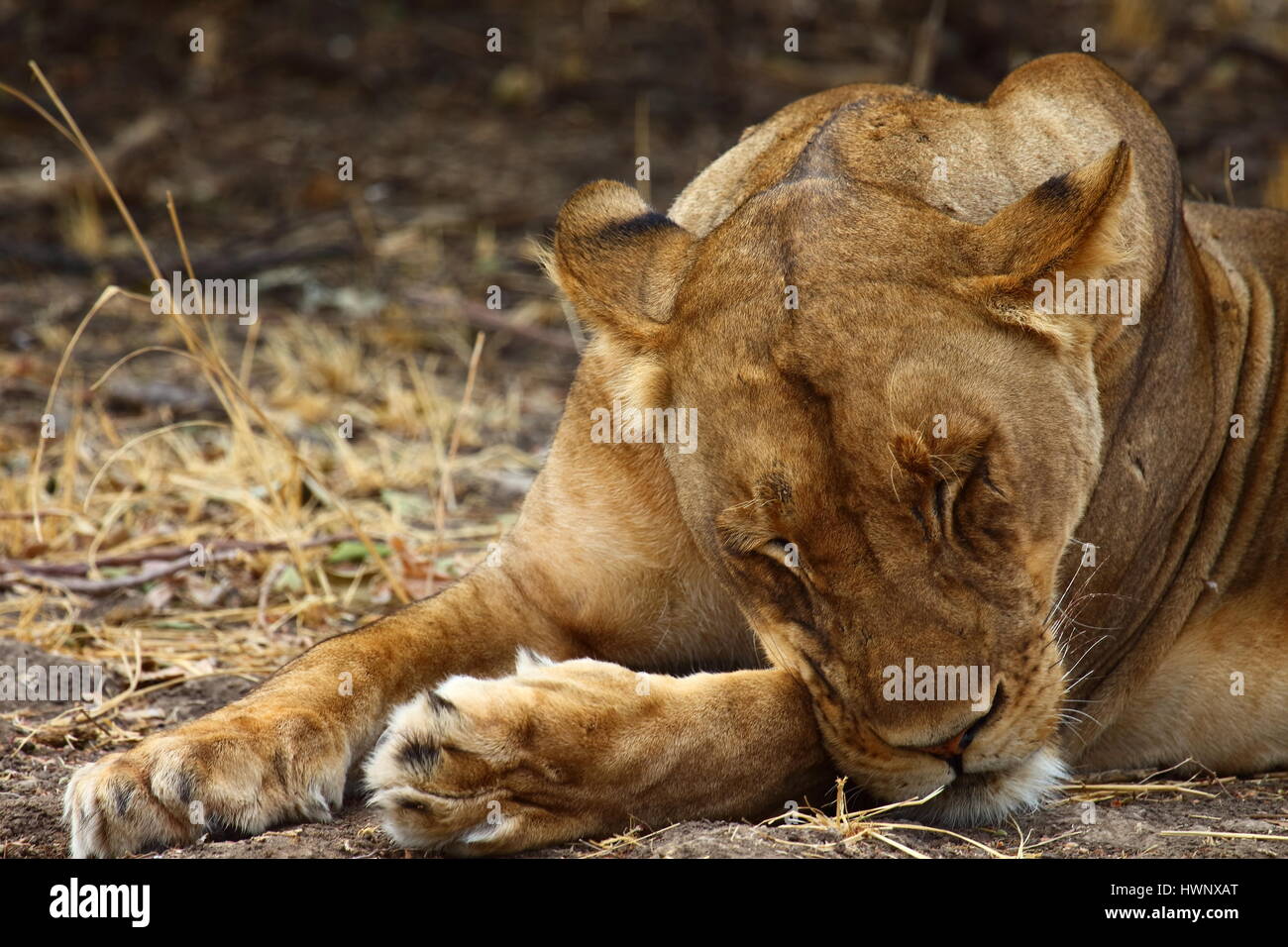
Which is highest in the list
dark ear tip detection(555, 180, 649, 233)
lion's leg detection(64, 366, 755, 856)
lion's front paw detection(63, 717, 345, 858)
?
dark ear tip detection(555, 180, 649, 233)

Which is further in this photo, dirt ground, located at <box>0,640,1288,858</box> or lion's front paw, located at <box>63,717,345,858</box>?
lion's front paw, located at <box>63,717,345,858</box>

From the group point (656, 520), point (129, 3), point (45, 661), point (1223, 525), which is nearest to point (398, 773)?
point (656, 520)

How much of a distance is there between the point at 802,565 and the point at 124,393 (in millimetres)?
3863

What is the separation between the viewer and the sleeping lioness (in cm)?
236

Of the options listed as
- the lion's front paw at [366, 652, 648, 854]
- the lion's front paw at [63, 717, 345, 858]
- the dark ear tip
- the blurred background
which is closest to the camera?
the lion's front paw at [366, 652, 648, 854]

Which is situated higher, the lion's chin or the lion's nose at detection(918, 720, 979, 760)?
the lion's nose at detection(918, 720, 979, 760)

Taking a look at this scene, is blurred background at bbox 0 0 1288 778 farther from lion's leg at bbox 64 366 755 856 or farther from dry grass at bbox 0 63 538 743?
lion's leg at bbox 64 366 755 856

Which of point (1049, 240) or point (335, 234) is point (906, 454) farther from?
point (335, 234)

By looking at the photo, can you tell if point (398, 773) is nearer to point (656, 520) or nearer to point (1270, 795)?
point (656, 520)

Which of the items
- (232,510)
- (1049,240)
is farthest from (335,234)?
(1049,240)

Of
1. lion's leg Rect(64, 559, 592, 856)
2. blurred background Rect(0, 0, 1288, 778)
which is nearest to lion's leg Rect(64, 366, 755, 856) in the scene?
lion's leg Rect(64, 559, 592, 856)

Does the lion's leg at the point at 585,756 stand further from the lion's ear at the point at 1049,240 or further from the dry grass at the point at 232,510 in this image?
the dry grass at the point at 232,510

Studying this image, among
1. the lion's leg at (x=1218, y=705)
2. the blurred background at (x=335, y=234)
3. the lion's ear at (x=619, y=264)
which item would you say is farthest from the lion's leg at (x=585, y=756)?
the blurred background at (x=335, y=234)

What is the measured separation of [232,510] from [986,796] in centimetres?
289
